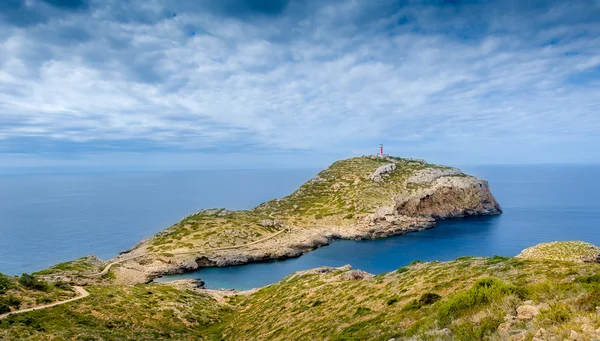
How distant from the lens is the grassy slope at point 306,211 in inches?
3711

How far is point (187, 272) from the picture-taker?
264 ft

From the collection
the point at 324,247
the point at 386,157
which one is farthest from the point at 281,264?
the point at 386,157

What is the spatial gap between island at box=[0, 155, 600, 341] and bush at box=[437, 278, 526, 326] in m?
0.04

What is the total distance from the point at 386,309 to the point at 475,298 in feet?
25.2

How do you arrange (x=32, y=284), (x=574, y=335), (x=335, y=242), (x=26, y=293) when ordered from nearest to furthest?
(x=574, y=335)
(x=26, y=293)
(x=32, y=284)
(x=335, y=242)

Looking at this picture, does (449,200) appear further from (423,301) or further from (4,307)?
(4,307)

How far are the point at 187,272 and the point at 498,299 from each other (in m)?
80.4

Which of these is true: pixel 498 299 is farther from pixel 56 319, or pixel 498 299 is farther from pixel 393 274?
pixel 56 319

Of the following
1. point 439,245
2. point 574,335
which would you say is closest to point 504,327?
point 574,335

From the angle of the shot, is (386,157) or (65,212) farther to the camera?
(386,157)

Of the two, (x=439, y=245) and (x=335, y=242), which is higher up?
(x=439, y=245)

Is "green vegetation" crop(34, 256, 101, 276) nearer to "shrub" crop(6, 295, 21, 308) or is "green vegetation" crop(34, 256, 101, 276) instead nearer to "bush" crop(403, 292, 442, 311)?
"shrub" crop(6, 295, 21, 308)

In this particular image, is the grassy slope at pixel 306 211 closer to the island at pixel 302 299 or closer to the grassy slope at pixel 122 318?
the island at pixel 302 299

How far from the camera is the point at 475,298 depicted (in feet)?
43.3
